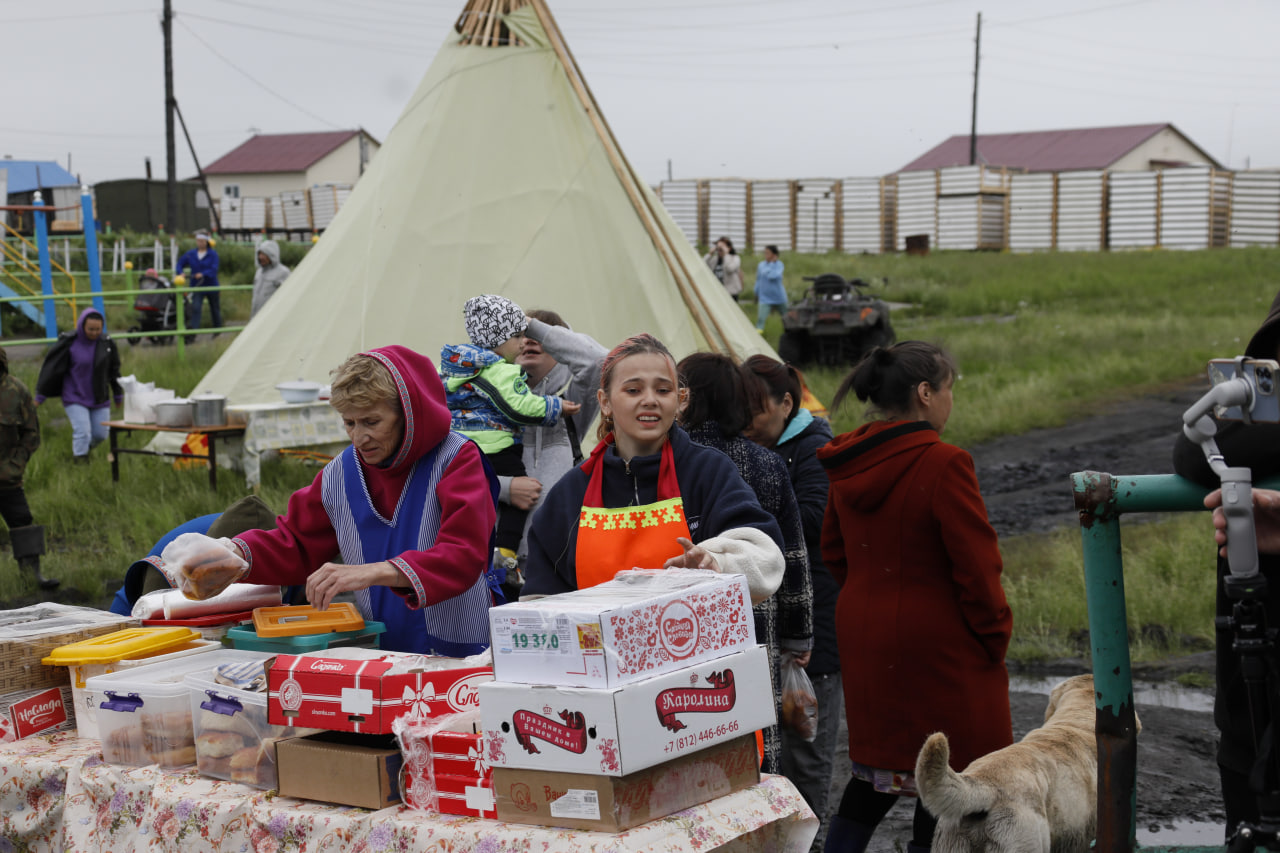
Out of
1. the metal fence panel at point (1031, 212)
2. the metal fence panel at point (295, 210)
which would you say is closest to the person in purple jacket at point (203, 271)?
the metal fence panel at point (295, 210)

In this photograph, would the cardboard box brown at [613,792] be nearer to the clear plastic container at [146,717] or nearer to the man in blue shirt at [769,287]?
the clear plastic container at [146,717]

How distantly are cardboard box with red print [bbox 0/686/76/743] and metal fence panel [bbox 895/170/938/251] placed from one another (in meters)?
36.2

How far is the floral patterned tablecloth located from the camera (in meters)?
2.19

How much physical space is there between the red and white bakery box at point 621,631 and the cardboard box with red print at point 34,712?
1585mm

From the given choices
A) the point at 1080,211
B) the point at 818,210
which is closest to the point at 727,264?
the point at 818,210

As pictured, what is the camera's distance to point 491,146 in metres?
9.77

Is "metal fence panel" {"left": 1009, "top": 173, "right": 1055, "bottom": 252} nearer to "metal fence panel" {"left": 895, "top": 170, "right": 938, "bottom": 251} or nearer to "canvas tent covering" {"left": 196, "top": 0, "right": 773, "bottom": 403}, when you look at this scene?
"metal fence panel" {"left": 895, "top": 170, "right": 938, "bottom": 251}

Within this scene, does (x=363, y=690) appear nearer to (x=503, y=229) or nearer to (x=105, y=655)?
(x=105, y=655)

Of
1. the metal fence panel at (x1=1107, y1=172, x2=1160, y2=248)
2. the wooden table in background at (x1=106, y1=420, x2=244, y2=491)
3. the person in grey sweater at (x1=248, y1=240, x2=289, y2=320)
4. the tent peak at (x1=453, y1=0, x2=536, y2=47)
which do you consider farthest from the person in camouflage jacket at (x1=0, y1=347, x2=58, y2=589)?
the metal fence panel at (x1=1107, y1=172, x2=1160, y2=248)

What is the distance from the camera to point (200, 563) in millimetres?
2969

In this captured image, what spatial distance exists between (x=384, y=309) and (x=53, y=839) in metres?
6.94

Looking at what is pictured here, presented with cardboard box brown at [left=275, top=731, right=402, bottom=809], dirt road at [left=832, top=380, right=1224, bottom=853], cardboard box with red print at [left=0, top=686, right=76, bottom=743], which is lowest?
dirt road at [left=832, top=380, right=1224, bottom=853]

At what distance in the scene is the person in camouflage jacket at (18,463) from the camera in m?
→ 7.66

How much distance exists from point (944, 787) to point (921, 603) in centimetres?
67
